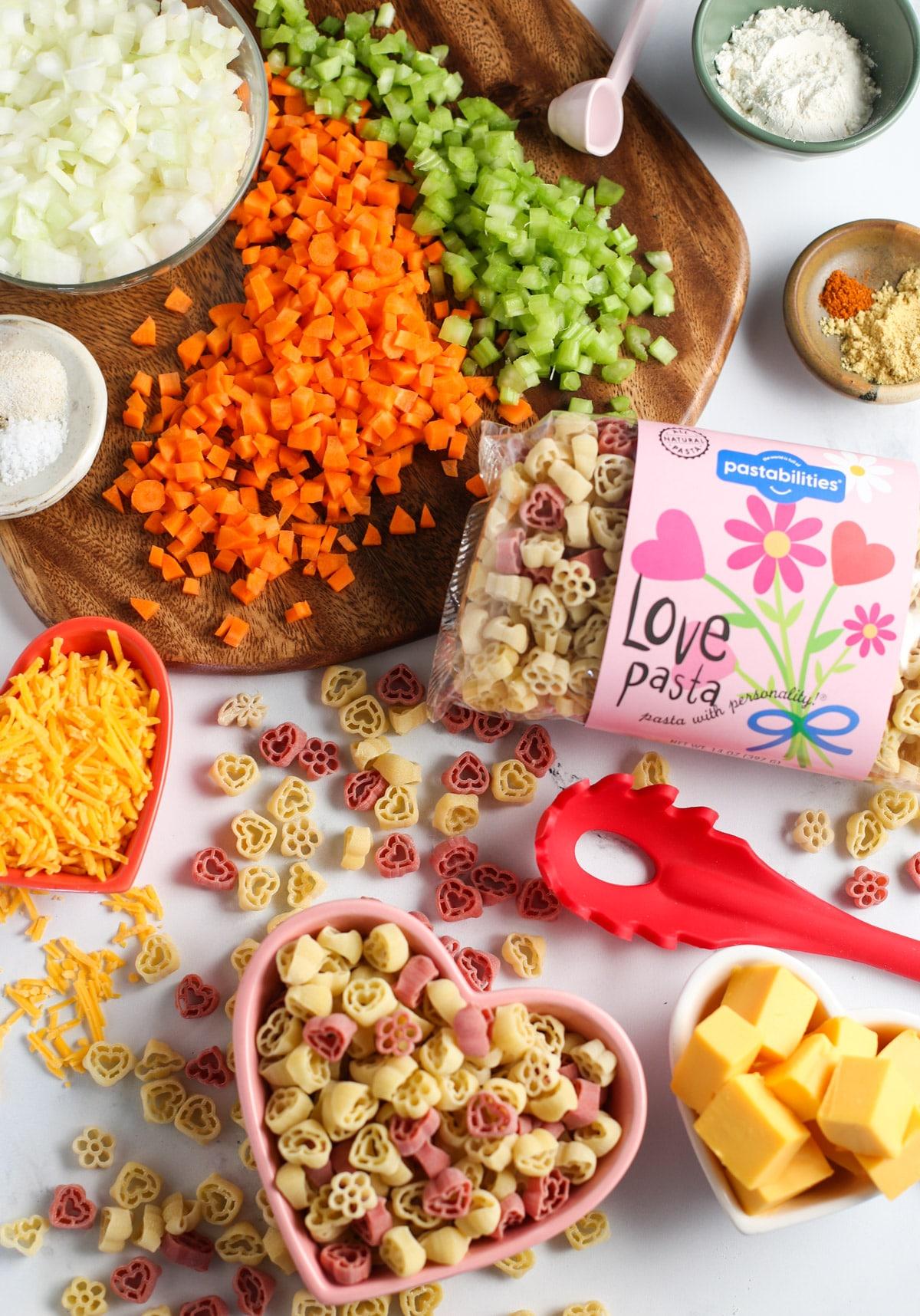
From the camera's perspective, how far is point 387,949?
4.56 feet

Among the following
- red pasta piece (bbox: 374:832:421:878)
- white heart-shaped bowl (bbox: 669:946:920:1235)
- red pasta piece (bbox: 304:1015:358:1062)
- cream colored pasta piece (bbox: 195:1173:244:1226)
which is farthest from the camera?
red pasta piece (bbox: 374:832:421:878)

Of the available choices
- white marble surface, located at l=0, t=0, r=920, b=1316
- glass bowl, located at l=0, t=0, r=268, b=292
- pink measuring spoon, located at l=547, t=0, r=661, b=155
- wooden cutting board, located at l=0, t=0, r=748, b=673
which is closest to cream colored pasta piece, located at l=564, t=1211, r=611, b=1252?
white marble surface, located at l=0, t=0, r=920, b=1316

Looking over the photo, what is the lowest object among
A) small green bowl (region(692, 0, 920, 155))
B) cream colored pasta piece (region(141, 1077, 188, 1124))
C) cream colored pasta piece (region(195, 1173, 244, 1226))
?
cream colored pasta piece (region(195, 1173, 244, 1226))

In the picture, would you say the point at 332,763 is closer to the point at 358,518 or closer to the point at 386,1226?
the point at 358,518

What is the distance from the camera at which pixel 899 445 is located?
1814 millimetres

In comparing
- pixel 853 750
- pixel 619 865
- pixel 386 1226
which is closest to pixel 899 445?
pixel 853 750

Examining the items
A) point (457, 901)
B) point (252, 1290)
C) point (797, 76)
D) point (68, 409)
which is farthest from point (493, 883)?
point (797, 76)

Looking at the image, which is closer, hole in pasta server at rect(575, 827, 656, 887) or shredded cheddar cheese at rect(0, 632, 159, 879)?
shredded cheddar cheese at rect(0, 632, 159, 879)

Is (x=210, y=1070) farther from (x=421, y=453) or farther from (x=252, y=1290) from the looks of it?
(x=421, y=453)

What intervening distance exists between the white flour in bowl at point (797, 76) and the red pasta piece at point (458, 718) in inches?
38.0

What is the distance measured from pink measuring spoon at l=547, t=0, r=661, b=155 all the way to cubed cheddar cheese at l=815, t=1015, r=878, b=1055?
1272mm

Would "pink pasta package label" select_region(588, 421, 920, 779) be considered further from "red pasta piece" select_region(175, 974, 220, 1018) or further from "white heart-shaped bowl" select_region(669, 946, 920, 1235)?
"red pasta piece" select_region(175, 974, 220, 1018)

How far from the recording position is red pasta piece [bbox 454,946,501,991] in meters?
1.60

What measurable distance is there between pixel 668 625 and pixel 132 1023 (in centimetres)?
91
